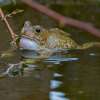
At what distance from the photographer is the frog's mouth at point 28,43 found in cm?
549

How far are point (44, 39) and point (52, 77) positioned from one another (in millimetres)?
1839

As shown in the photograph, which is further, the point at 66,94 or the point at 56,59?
the point at 56,59

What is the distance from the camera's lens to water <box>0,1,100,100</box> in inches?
136

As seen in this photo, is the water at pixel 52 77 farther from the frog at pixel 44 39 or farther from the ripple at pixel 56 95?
the frog at pixel 44 39

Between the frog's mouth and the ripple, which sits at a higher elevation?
the frog's mouth

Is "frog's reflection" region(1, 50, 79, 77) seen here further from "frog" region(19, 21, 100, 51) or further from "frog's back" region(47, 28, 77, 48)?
"frog's back" region(47, 28, 77, 48)

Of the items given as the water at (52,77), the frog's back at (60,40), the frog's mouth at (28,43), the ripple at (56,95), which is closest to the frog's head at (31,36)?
the frog's mouth at (28,43)

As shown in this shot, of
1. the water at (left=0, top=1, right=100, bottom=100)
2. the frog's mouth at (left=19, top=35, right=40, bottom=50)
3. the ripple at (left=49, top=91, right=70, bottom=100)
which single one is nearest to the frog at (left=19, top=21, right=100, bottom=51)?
the frog's mouth at (left=19, top=35, right=40, bottom=50)

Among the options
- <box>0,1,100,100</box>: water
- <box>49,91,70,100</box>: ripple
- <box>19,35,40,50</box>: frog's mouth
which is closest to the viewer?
<box>49,91,70,100</box>: ripple

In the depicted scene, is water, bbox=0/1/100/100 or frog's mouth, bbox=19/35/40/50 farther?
frog's mouth, bbox=19/35/40/50

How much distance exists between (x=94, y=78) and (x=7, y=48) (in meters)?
1.50

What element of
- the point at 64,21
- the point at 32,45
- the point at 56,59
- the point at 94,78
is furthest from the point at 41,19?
the point at 64,21

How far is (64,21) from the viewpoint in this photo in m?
0.74

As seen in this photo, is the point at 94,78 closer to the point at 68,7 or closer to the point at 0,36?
the point at 0,36
